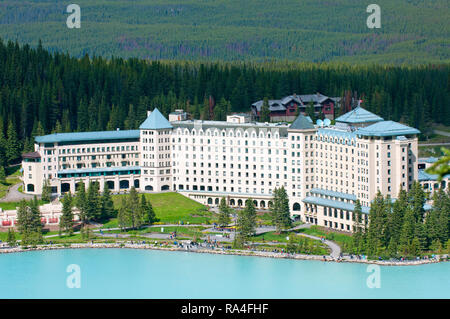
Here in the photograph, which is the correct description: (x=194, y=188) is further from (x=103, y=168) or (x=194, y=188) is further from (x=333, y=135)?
(x=333, y=135)

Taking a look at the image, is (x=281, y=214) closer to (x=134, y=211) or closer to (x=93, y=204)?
(x=134, y=211)

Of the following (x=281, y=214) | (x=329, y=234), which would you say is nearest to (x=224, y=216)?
(x=281, y=214)

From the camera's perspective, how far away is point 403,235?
4985 inches

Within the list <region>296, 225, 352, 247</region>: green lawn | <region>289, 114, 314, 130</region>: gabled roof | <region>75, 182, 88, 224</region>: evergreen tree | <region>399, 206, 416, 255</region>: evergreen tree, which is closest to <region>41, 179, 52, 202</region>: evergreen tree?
<region>75, 182, 88, 224</region>: evergreen tree

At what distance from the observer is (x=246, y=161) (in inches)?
6058

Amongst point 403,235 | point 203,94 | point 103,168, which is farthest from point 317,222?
point 203,94

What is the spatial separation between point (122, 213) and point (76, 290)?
26294 mm

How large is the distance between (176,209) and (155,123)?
14832mm

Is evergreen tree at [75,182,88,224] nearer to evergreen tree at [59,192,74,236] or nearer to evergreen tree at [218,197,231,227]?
evergreen tree at [59,192,74,236]

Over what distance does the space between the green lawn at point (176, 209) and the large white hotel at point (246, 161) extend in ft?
10.5

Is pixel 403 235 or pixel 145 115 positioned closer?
pixel 403 235

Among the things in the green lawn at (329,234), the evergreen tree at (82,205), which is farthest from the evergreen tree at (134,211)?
the green lawn at (329,234)

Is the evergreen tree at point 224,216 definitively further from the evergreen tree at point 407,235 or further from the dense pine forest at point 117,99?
the dense pine forest at point 117,99

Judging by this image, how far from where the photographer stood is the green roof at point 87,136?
156m
